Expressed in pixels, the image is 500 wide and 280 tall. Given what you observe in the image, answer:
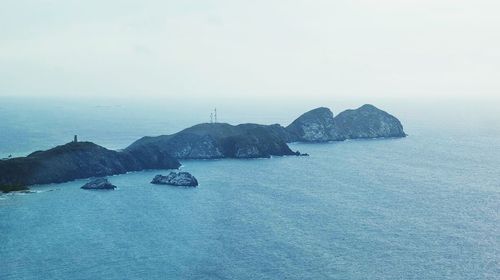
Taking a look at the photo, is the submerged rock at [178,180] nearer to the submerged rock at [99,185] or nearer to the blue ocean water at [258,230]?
the blue ocean water at [258,230]

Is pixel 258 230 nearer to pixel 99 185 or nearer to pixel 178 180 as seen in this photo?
pixel 178 180

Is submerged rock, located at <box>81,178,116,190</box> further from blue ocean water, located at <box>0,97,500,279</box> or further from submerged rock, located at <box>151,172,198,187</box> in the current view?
submerged rock, located at <box>151,172,198,187</box>

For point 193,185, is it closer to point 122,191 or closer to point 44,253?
point 122,191

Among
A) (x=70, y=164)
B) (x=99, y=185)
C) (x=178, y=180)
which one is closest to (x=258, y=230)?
(x=178, y=180)

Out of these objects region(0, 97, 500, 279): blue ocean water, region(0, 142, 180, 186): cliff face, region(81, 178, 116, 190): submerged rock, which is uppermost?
region(0, 142, 180, 186): cliff face

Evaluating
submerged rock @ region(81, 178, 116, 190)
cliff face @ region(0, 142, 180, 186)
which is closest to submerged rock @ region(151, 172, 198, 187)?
submerged rock @ region(81, 178, 116, 190)

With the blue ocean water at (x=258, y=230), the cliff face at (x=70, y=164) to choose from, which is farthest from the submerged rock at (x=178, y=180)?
the cliff face at (x=70, y=164)
